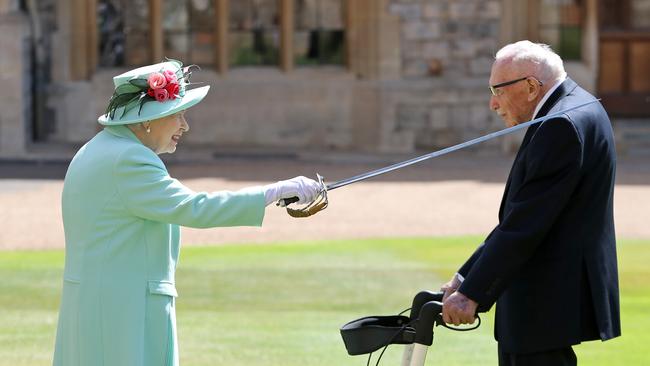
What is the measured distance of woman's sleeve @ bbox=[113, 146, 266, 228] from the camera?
4363 mm

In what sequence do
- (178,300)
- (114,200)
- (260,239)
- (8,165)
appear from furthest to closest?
(8,165)
(260,239)
(178,300)
(114,200)

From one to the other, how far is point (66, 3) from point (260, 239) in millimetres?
8245

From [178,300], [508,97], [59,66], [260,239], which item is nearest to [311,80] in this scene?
[59,66]

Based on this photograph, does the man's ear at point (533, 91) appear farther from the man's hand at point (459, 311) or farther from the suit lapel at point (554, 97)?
the man's hand at point (459, 311)

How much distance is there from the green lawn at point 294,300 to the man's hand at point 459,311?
3.05 m

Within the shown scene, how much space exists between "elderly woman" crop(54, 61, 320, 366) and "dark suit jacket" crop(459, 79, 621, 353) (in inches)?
24.4

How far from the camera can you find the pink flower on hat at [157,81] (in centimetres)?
446

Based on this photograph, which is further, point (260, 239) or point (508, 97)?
point (260, 239)

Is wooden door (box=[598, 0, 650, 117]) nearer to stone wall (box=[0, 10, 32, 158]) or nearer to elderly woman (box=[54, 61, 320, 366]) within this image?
stone wall (box=[0, 10, 32, 158])

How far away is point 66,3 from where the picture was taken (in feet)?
63.9

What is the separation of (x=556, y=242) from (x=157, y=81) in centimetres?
131

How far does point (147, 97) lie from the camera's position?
450cm

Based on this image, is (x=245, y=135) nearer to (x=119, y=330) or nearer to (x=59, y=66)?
Result: (x=59, y=66)

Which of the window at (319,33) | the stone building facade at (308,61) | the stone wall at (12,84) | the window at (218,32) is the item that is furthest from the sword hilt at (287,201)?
the window at (319,33)
